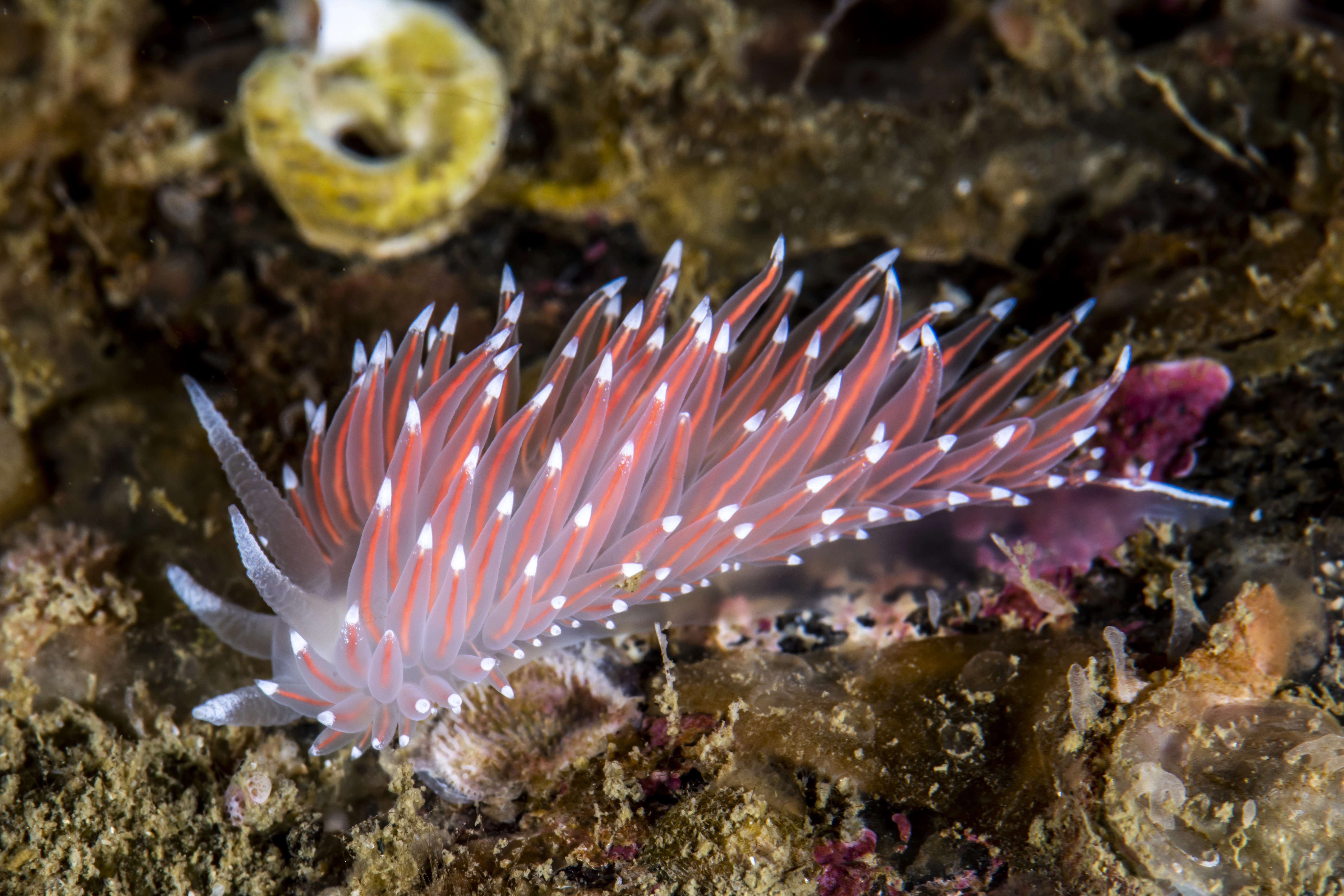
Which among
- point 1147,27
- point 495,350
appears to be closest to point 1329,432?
point 1147,27

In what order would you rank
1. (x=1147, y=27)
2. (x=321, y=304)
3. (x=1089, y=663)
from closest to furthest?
(x=1089, y=663), (x=321, y=304), (x=1147, y=27)

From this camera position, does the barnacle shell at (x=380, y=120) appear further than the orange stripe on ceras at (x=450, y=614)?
Yes

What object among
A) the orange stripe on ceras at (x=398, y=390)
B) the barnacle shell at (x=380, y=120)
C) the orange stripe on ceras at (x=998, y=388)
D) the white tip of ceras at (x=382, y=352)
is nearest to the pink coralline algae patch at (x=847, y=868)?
the orange stripe on ceras at (x=998, y=388)

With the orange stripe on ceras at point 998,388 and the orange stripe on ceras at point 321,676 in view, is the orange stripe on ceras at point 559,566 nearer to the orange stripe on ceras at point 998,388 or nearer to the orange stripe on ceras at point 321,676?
the orange stripe on ceras at point 321,676

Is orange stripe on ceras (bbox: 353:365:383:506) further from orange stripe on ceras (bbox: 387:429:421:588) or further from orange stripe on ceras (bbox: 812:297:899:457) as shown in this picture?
orange stripe on ceras (bbox: 812:297:899:457)

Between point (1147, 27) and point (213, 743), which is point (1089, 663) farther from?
point (1147, 27)

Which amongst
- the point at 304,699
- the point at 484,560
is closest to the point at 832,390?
the point at 484,560
